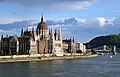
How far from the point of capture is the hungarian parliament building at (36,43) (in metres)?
110

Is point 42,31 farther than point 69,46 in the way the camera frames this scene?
No

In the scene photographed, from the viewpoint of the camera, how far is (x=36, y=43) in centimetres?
11769

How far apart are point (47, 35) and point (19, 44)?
17695 mm

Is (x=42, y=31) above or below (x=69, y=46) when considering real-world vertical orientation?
above

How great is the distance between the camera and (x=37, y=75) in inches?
1890

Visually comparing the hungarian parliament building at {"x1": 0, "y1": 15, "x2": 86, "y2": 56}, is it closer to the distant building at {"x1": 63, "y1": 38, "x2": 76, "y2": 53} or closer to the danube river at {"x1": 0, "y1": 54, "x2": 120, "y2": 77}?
the distant building at {"x1": 63, "y1": 38, "x2": 76, "y2": 53}

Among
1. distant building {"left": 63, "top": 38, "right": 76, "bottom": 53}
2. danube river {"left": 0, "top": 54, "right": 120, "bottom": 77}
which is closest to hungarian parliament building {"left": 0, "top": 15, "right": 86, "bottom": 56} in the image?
distant building {"left": 63, "top": 38, "right": 76, "bottom": 53}

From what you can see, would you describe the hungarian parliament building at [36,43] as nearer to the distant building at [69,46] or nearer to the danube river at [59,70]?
the distant building at [69,46]

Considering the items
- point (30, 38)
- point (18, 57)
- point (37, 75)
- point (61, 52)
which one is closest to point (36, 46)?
point (30, 38)

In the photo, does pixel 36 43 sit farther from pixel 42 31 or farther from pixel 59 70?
pixel 59 70

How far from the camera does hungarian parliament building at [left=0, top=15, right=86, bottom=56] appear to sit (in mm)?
110188

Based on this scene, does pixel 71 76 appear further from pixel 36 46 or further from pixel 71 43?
pixel 71 43

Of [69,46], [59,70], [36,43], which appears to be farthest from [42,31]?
[59,70]

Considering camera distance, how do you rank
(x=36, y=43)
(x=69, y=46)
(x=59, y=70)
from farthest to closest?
(x=69, y=46) → (x=36, y=43) → (x=59, y=70)
